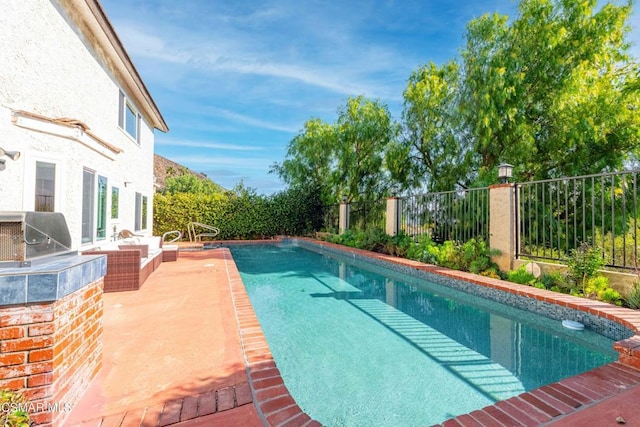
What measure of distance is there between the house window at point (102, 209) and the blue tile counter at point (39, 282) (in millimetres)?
6510

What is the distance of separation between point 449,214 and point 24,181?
11.3 m

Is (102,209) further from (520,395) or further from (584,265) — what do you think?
(584,265)

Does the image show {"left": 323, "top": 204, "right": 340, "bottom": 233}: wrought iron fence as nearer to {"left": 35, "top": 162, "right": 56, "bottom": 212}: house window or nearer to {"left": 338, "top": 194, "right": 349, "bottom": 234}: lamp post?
{"left": 338, "top": 194, "right": 349, "bottom": 234}: lamp post

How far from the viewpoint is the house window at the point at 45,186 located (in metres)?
5.51

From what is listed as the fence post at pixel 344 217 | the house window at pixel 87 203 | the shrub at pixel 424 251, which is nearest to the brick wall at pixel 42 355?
the house window at pixel 87 203

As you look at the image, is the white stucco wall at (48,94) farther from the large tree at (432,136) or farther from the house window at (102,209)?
the large tree at (432,136)

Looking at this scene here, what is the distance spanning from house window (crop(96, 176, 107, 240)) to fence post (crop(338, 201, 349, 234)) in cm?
1198

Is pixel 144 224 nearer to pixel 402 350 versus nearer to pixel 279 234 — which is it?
pixel 279 234

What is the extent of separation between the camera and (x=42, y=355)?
6.08 feet

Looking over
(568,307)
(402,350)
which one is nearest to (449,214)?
(568,307)

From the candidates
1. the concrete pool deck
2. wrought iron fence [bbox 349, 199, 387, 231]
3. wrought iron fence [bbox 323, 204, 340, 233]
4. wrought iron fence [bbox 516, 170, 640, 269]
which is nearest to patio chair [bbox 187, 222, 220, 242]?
wrought iron fence [bbox 323, 204, 340, 233]

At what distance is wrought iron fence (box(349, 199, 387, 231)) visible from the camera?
15.4m

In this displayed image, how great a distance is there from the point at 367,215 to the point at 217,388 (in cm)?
1442

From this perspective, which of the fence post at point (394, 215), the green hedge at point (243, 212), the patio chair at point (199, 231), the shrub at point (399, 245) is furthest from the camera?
the green hedge at point (243, 212)
